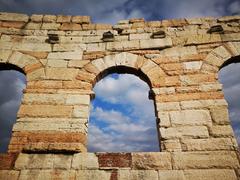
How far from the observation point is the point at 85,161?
369cm

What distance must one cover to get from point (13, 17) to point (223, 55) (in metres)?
5.36

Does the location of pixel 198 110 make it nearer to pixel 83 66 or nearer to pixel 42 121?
pixel 83 66

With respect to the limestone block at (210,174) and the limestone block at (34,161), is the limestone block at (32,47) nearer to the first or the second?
the limestone block at (34,161)

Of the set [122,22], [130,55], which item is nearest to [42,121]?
[130,55]

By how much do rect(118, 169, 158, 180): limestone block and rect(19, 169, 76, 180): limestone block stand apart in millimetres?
785

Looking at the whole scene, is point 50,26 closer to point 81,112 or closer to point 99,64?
point 99,64

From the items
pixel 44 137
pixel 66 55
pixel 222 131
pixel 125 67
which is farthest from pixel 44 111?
pixel 222 131

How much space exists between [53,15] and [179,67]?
11.9 ft

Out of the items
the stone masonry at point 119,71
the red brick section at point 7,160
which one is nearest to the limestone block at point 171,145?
the stone masonry at point 119,71

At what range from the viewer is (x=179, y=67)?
4758 millimetres

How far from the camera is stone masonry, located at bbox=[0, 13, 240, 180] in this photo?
3625 mm

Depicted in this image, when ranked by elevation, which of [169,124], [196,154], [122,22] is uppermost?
[122,22]

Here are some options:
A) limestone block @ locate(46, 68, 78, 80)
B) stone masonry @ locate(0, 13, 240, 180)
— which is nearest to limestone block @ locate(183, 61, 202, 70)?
stone masonry @ locate(0, 13, 240, 180)

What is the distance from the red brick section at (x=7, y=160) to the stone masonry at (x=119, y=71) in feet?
0.06
